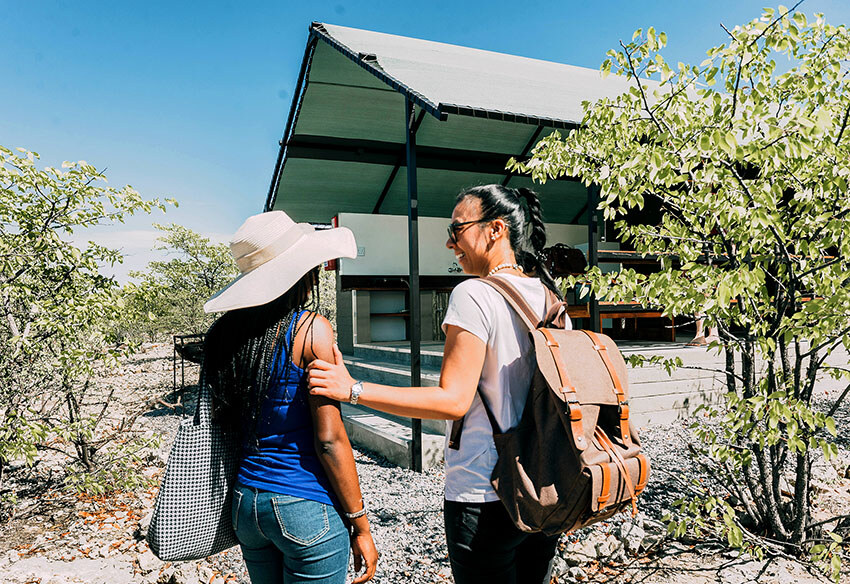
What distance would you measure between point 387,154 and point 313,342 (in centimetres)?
829

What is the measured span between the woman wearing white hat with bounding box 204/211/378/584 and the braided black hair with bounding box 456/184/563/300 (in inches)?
21.1

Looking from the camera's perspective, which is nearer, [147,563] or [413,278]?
[147,563]

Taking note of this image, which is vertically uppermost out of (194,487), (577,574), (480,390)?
(480,390)

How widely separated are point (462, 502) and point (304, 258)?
32.8 inches

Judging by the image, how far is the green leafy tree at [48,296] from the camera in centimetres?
346

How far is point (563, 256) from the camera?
8.32 meters

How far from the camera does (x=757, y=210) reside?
2.14 m

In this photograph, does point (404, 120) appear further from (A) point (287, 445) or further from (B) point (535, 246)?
(A) point (287, 445)

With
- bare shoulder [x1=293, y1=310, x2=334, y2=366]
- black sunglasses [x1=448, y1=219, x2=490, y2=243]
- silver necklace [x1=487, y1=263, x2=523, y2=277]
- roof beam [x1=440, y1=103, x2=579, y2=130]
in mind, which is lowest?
bare shoulder [x1=293, y1=310, x2=334, y2=366]

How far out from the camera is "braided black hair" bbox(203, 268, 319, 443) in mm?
1458

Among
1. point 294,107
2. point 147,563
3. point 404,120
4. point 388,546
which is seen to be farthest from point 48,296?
point 404,120

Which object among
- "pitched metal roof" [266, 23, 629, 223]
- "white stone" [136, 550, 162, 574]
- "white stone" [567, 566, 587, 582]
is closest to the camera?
"white stone" [567, 566, 587, 582]

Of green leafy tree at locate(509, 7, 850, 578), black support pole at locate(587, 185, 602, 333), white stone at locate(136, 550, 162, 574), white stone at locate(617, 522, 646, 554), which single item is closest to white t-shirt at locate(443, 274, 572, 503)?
green leafy tree at locate(509, 7, 850, 578)

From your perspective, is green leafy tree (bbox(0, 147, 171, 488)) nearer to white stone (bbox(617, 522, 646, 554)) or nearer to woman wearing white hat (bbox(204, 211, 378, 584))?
woman wearing white hat (bbox(204, 211, 378, 584))
